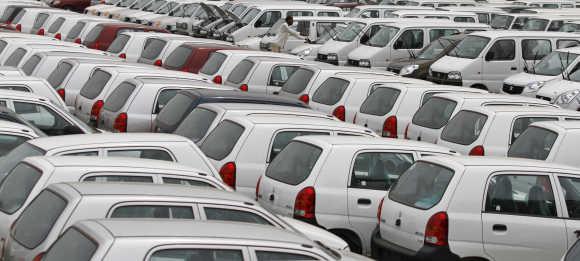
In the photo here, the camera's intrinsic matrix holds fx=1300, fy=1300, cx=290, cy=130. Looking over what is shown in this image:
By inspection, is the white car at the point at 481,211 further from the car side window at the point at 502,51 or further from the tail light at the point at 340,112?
the car side window at the point at 502,51

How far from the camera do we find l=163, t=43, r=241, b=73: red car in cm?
2364

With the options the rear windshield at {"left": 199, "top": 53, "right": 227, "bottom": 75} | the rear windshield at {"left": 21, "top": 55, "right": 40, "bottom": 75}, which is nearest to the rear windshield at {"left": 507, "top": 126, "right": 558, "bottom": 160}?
the rear windshield at {"left": 199, "top": 53, "right": 227, "bottom": 75}

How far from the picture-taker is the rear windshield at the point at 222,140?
1327cm

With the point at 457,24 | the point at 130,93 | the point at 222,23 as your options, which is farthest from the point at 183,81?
the point at 222,23

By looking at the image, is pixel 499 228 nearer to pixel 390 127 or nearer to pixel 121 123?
pixel 121 123

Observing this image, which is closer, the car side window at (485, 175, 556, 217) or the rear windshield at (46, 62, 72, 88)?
the car side window at (485, 175, 556, 217)

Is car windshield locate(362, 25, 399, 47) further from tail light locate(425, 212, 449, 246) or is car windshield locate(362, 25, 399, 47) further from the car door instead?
tail light locate(425, 212, 449, 246)

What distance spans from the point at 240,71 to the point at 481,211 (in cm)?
1116

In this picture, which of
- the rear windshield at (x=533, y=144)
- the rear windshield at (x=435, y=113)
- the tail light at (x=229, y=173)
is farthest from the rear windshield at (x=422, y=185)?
the rear windshield at (x=435, y=113)

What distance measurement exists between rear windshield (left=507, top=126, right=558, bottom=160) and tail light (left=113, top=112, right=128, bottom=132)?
484cm

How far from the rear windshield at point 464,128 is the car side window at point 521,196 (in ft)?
13.1

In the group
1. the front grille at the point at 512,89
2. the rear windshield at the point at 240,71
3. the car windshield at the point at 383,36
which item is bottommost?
the front grille at the point at 512,89

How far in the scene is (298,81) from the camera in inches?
816

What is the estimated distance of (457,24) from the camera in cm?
3127
